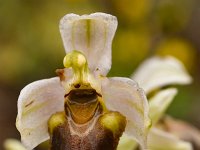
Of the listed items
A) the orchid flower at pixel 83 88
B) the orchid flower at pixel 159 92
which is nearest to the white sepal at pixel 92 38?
the orchid flower at pixel 83 88

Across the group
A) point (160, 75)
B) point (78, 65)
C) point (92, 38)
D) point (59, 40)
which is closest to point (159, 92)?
point (160, 75)

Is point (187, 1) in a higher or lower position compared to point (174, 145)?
lower

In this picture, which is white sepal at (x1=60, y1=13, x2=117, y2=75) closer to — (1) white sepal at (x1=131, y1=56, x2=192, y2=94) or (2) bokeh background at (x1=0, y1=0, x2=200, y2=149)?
(1) white sepal at (x1=131, y1=56, x2=192, y2=94)

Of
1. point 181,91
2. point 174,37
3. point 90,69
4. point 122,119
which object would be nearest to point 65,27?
point 90,69

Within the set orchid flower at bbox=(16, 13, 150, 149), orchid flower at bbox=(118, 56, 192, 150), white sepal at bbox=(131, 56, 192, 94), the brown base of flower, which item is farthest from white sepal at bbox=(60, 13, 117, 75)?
white sepal at bbox=(131, 56, 192, 94)

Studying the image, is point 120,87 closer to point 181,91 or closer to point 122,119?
point 122,119

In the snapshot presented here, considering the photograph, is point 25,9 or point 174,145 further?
point 25,9

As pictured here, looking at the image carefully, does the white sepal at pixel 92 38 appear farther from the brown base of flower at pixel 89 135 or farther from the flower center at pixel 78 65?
the brown base of flower at pixel 89 135
